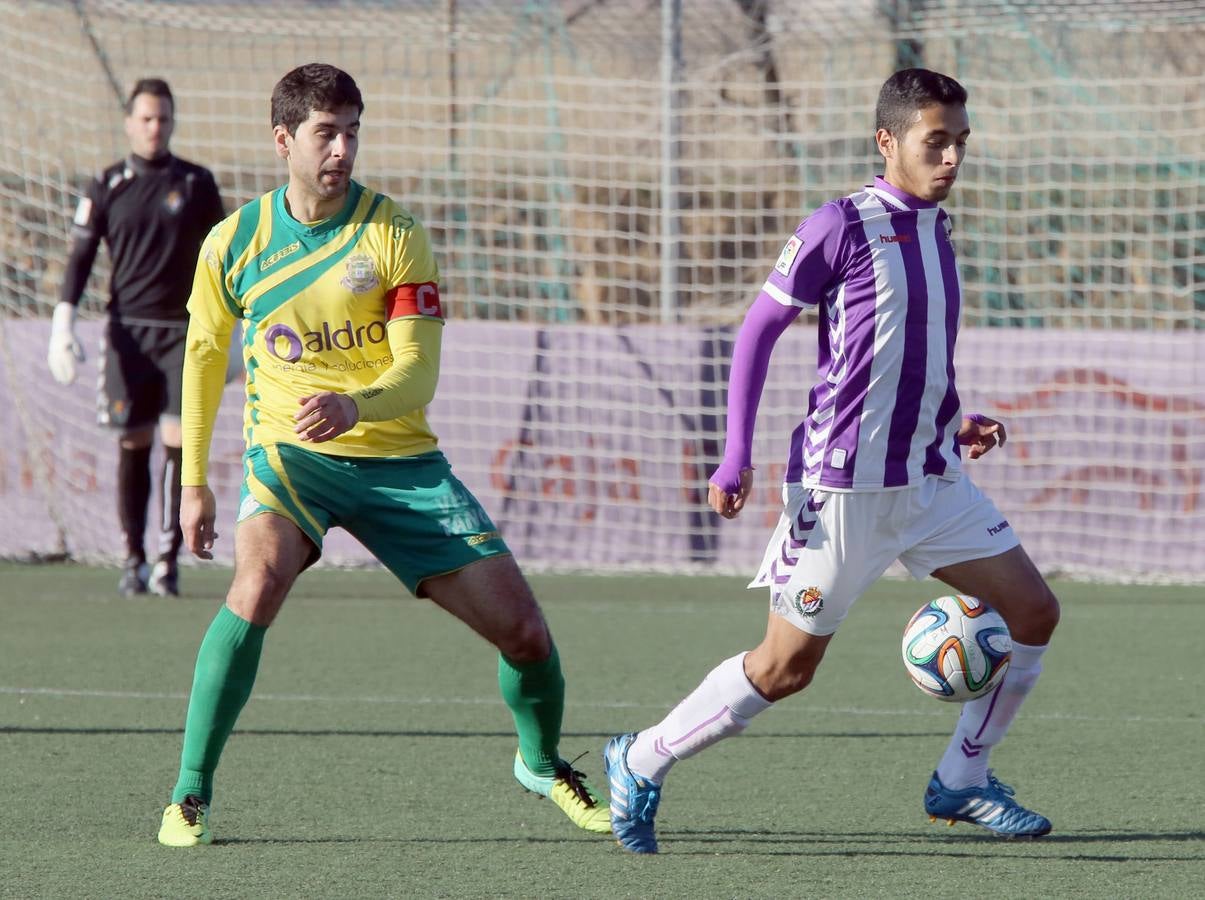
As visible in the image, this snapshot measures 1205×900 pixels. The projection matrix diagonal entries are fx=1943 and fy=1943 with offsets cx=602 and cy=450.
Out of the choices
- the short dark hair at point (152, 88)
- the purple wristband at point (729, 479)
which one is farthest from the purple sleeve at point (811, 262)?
the short dark hair at point (152, 88)

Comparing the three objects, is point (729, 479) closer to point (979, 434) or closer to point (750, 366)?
point (750, 366)

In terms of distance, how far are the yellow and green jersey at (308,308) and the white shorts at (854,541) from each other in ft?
3.06

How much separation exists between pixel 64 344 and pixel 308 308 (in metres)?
4.78

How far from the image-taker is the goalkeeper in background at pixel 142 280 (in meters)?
8.88

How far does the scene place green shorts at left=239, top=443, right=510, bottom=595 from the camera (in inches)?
177

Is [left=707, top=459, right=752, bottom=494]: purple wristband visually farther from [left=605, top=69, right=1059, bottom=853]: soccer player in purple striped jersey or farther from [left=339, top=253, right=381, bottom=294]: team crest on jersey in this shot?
[left=339, top=253, right=381, bottom=294]: team crest on jersey

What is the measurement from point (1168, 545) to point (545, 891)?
6813 millimetres

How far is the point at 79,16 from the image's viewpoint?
10789 millimetres

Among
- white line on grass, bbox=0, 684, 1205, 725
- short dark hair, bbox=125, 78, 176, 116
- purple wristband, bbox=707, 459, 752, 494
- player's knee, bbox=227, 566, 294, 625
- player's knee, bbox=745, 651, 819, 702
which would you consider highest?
short dark hair, bbox=125, 78, 176, 116

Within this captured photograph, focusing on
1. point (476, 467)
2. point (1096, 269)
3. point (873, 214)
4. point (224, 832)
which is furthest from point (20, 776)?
point (1096, 269)

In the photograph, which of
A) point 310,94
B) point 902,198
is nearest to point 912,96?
point 902,198

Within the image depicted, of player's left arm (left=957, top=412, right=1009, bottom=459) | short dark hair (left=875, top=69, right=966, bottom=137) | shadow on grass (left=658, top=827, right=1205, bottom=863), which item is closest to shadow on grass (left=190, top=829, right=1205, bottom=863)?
shadow on grass (left=658, top=827, right=1205, bottom=863)

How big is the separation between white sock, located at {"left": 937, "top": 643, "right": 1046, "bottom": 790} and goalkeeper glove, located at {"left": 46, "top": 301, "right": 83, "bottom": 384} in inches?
215

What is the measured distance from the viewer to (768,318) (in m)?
4.26
